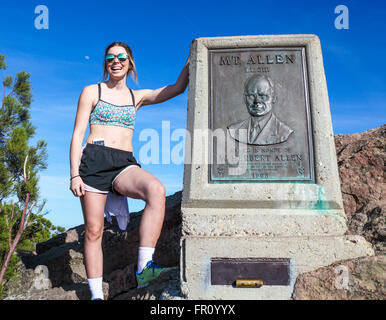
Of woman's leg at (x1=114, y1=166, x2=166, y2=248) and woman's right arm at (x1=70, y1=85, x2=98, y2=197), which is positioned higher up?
woman's right arm at (x1=70, y1=85, x2=98, y2=197)

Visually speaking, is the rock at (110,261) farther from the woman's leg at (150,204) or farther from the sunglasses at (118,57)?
the sunglasses at (118,57)

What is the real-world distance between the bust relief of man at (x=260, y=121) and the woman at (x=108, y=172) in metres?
0.98

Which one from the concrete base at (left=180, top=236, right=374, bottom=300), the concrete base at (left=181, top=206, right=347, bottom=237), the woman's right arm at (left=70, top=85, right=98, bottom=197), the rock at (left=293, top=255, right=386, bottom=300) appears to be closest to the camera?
the rock at (left=293, top=255, right=386, bottom=300)

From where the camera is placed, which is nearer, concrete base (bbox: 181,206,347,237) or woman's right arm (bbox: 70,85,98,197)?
concrete base (bbox: 181,206,347,237)

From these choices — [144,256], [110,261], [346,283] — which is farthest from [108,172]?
[346,283]

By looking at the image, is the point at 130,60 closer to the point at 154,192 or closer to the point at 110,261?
the point at 154,192

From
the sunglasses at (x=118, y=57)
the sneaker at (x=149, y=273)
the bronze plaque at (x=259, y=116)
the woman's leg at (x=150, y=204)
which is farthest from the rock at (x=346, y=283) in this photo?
the sunglasses at (x=118, y=57)

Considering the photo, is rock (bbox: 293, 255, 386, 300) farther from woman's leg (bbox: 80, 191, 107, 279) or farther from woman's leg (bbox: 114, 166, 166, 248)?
woman's leg (bbox: 80, 191, 107, 279)

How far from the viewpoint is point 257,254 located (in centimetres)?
301

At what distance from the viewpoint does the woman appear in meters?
3.13

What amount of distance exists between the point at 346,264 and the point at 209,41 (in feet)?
8.28

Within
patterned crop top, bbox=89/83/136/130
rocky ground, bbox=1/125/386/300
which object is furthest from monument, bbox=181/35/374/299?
patterned crop top, bbox=89/83/136/130

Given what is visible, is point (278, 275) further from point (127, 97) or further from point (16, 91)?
point (16, 91)

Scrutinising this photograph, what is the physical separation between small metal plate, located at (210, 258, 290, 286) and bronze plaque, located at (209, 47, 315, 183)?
758 mm
